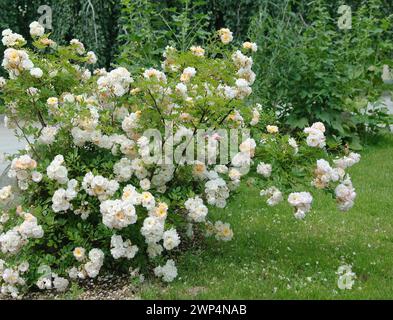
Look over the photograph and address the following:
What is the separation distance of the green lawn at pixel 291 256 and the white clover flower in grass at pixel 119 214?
42cm

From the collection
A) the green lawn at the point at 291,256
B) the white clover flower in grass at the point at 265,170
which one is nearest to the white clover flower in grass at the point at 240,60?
the white clover flower in grass at the point at 265,170

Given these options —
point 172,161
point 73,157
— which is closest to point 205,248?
point 172,161

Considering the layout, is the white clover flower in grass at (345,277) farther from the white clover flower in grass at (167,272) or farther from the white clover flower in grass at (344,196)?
the white clover flower in grass at (167,272)

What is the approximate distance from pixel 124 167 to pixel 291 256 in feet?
3.77

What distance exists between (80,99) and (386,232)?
219cm

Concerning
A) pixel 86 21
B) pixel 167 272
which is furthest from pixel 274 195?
pixel 86 21

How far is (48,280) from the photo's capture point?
3.37 m

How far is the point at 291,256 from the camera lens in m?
3.90

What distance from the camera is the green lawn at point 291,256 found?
340 cm

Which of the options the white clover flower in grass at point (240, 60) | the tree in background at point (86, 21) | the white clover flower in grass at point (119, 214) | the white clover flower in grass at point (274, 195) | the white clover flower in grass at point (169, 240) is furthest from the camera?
the tree in background at point (86, 21)

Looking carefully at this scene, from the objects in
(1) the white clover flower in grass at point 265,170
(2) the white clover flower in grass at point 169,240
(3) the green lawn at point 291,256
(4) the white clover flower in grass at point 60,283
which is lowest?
(3) the green lawn at point 291,256

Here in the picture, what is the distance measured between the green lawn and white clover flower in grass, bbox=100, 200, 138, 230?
42cm

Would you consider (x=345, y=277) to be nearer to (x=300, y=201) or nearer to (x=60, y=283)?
(x=300, y=201)

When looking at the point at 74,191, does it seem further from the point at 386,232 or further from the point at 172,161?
the point at 386,232
